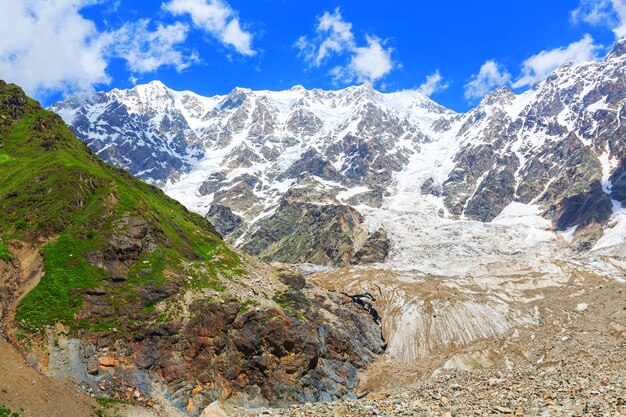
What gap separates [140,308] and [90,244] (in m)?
12.9

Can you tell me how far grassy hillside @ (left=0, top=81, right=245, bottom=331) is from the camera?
57375 mm

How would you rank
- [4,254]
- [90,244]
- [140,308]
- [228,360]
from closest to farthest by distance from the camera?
[4,254] < [140,308] < [228,360] < [90,244]

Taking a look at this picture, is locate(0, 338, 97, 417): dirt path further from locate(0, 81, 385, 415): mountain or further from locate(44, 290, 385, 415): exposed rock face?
locate(44, 290, 385, 415): exposed rock face

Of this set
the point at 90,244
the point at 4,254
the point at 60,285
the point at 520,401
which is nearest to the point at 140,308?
the point at 60,285

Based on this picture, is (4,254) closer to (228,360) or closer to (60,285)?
(60,285)

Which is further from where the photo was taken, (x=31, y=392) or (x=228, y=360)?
(x=228, y=360)

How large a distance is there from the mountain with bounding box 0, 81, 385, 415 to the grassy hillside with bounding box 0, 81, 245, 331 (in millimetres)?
178

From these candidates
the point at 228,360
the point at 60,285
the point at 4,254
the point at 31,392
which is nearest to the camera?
the point at 31,392

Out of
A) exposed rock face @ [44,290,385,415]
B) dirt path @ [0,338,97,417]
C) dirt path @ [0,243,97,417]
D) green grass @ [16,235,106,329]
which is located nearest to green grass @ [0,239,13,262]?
green grass @ [16,235,106,329]

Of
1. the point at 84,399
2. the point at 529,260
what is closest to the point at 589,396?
the point at 84,399

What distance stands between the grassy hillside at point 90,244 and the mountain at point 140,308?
0.18m

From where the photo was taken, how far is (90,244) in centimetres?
6631

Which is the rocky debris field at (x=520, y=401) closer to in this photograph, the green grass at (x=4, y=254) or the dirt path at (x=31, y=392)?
the dirt path at (x=31, y=392)

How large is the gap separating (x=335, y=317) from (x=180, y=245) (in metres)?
34.3
